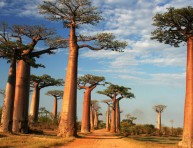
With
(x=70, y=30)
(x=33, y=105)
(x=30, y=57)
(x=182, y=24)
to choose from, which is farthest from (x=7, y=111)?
(x=33, y=105)

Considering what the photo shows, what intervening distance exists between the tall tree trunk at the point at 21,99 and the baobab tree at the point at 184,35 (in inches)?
311

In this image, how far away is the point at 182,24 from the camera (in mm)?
15727

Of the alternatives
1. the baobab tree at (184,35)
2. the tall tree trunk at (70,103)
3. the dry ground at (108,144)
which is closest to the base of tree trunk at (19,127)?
the tall tree trunk at (70,103)

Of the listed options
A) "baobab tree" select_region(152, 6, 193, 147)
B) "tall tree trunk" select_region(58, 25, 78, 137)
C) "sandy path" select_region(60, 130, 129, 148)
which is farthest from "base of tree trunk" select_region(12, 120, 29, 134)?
"baobab tree" select_region(152, 6, 193, 147)

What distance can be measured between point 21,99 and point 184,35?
9.79 m

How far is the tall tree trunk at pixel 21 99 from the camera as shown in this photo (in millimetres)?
18281

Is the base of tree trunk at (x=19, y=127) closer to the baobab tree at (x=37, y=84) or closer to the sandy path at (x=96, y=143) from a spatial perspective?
the sandy path at (x=96, y=143)

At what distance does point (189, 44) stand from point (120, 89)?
1899 centimetres

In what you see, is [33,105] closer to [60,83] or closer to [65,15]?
[60,83]

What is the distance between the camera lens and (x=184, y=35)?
52.5ft

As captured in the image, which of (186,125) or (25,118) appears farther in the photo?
(25,118)

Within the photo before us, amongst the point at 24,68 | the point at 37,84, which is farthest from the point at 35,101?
the point at 24,68

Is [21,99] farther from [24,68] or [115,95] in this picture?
[115,95]

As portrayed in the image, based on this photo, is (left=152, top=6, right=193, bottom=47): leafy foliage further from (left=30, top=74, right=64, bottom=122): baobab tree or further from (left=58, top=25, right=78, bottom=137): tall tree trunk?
(left=30, top=74, right=64, bottom=122): baobab tree
